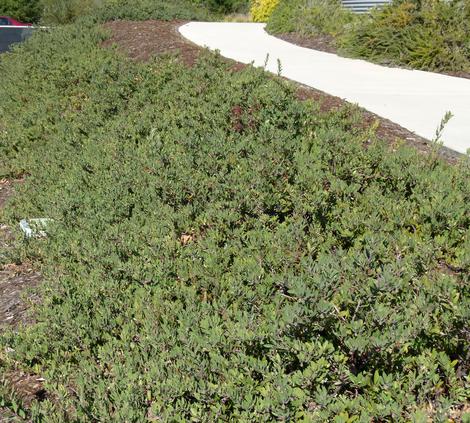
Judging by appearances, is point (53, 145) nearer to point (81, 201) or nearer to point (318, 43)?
point (81, 201)

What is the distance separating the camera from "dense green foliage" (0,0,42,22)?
44406 millimetres

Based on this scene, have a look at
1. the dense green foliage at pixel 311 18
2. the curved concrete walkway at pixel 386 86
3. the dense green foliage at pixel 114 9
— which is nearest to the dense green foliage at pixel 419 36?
the curved concrete walkway at pixel 386 86

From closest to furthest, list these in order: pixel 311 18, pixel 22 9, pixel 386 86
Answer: pixel 386 86
pixel 311 18
pixel 22 9

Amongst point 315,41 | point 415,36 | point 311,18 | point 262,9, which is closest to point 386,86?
point 415,36

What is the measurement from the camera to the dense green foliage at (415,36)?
12.3 metres

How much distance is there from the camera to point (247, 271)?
12.5 ft

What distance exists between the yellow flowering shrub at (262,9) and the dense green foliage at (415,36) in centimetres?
1375

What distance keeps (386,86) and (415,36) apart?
10.00 ft

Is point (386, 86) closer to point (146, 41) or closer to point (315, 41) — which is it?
point (146, 41)

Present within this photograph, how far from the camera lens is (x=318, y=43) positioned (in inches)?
676

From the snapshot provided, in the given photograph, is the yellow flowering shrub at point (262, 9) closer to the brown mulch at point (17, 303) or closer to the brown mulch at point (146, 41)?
the brown mulch at point (146, 41)

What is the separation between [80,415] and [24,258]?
2.85 m

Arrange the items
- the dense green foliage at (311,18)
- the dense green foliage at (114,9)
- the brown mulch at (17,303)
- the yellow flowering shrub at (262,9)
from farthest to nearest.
Answer: the yellow flowering shrub at (262,9), the dense green foliage at (114,9), the dense green foliage at (311,18), the brown mulch at (17,303)

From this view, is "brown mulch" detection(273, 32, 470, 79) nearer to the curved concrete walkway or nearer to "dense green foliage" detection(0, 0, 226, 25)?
the curved concrete walkway
